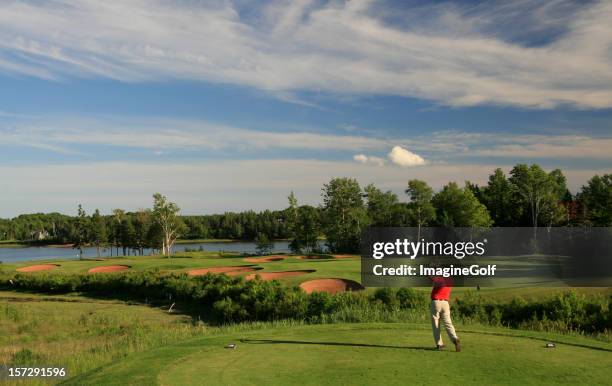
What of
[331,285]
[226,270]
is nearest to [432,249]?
[226,270]

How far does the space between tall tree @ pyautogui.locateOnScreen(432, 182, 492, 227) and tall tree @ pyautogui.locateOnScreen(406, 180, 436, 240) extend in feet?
6.20

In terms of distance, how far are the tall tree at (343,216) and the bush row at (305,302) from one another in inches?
1676

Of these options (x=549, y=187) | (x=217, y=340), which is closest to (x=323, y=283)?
(x=217, y=340)

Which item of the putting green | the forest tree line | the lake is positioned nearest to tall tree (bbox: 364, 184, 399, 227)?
the forest tree line

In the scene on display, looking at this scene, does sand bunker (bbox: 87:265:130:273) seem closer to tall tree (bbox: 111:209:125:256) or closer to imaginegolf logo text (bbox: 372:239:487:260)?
imaginegolf logo text (bbox: 372:239:487:260)

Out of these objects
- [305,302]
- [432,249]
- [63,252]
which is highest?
[305,302]

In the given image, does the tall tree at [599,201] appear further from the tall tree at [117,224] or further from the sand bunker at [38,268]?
the tall tree at [117,224]

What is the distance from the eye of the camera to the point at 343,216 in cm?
8300

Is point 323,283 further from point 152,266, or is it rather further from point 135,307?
point 152,266

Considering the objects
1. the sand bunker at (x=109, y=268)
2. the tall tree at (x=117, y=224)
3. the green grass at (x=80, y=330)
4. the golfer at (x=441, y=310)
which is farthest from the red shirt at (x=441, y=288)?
the tall tree at (x=117, y=224)

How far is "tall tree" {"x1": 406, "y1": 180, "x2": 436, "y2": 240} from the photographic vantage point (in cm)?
7862

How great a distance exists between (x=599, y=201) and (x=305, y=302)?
199ft

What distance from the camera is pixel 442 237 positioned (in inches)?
2923

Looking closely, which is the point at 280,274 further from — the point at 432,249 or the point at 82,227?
the point at 82,227
